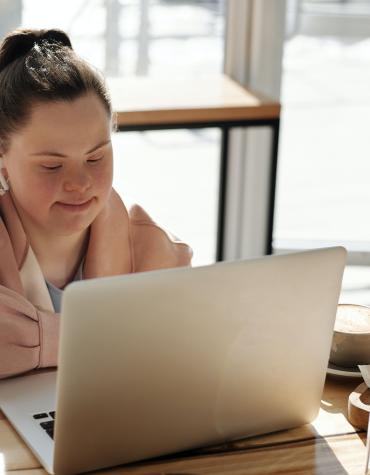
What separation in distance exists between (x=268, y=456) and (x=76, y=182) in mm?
565

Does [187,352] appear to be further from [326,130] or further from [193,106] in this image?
[326,130]

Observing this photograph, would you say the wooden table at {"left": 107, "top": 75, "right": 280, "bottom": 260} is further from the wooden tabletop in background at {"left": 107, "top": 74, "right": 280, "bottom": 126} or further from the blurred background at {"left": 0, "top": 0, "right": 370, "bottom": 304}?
the blurred background at {"left": 0, "top": 0, "right": 370, "bottom": 304}

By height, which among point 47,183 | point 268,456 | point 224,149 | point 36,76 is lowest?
point 224,149

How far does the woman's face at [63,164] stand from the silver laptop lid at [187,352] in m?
0.49

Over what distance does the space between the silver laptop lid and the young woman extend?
332mm

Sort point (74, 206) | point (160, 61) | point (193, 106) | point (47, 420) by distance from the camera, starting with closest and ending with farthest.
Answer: point (47, 420) → point (74, 206) → point (193, 106) → point (160, 61)

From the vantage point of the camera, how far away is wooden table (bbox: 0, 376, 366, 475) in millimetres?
1234

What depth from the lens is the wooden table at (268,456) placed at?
1.23 m

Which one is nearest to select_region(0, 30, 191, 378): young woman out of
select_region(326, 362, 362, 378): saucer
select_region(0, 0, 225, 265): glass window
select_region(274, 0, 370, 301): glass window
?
select_region(326, 362, 362, 378): saucer

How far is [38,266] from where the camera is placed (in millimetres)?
1646

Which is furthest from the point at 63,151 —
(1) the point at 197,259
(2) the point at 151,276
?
(1) the point at 197,259

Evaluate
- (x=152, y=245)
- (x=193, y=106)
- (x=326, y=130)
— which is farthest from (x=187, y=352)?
(x=326, y=130)

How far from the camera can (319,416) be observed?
4.56 ft

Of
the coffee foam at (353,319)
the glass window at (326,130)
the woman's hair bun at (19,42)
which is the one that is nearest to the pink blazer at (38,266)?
the woman's hair bun at (19,42)
